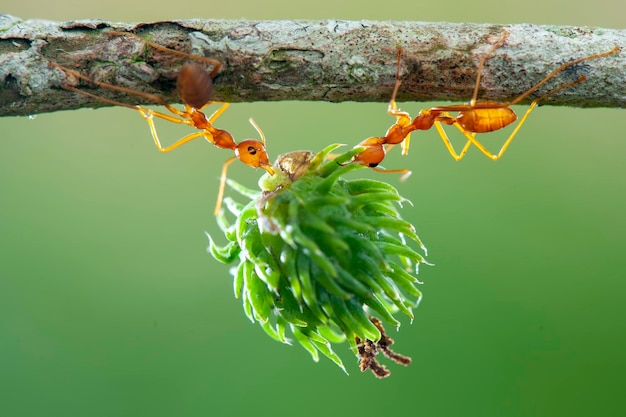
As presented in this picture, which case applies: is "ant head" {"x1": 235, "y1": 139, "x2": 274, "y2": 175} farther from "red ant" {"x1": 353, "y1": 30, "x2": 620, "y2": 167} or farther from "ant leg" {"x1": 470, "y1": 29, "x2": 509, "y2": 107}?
"ant leg" {"x1": 470, "y1": 29, "x2": 509, "y2": 107}

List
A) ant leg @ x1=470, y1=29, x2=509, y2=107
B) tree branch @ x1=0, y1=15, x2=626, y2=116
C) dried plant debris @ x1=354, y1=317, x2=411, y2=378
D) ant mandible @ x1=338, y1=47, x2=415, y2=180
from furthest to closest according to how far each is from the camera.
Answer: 1. ant mandible @ x1=338, y1=47, x2=415, y2=180
2. dried plant debris @ x1=354, y1=317, x2=411, y2=378
3. ant leg @ x1=470, y1=29, x2=509, y2=107
4. tree branch @ x1=0, y1=15, x2=626, y2=116

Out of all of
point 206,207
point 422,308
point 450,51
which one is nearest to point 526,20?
point 422,308

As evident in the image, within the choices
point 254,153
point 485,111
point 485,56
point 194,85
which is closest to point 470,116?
point 485,111

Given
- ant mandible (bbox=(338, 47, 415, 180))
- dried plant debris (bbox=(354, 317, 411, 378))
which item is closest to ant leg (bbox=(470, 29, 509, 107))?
ant mandible (bbox=(338, 47, 415, 180))

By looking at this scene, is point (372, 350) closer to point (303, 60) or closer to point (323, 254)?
point (323, 254)

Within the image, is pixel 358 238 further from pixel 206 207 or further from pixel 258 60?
pixel 206 207

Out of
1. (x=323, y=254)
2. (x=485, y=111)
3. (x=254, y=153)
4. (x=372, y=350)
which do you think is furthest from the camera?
(x=254, y=153)

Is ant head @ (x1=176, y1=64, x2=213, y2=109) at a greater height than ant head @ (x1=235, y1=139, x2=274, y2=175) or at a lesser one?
greater

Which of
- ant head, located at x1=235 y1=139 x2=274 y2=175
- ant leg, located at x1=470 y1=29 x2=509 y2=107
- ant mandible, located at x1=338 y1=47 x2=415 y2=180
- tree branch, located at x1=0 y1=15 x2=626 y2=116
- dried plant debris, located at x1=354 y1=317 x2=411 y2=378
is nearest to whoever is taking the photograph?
tree branch, located at x1=0 y1=15 x2=626 y2=116
